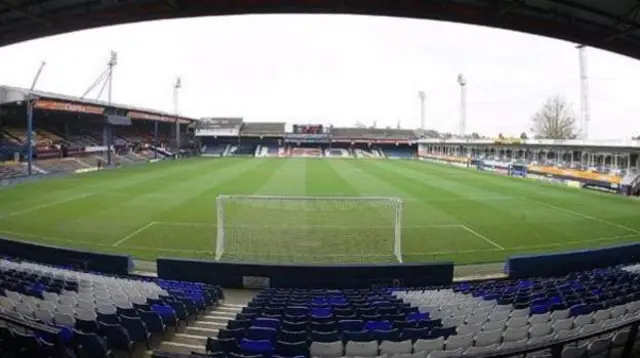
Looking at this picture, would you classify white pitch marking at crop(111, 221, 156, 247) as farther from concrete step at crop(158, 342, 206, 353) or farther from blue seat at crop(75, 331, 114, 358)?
blue seat at crop(75, 331, 114, 358)

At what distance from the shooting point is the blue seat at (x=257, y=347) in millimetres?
5305

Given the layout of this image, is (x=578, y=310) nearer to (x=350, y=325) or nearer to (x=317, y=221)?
(x=350, y=325)

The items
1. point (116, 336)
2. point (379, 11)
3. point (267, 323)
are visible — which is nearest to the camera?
point (116, 336)

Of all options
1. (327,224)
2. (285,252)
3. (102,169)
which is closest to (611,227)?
(327,224)

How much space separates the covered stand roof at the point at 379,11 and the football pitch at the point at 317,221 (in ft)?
31.6

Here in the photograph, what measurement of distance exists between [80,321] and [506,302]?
23.6 ft

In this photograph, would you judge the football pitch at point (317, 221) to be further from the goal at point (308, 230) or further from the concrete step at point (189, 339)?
the concrete step at point (189, 339)

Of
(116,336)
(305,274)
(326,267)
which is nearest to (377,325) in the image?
(116,336)

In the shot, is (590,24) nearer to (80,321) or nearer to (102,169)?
(80,321)

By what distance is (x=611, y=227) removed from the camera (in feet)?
73.6

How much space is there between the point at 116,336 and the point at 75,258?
365 inches

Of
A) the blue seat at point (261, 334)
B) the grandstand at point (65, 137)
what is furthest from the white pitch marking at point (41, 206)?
the blue seat at point (261, 334)

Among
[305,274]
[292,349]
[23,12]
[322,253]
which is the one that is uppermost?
[23,12]

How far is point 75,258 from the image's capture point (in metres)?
13.9
